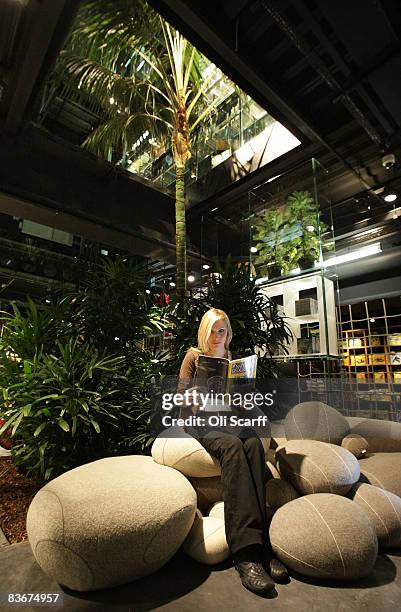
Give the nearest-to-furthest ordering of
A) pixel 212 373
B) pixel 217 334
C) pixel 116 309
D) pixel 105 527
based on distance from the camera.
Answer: pixel 105 527
pixel 212 373
pixel 217 334
pixel 116 309

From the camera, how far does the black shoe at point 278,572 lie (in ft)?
4.61

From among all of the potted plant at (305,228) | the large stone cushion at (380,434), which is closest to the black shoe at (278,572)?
the large stone cushion at (380,434)

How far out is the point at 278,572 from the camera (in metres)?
1.42

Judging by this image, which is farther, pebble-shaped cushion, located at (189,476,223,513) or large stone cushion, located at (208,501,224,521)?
pebble-shaped cushion, located at (189,476,223,513)

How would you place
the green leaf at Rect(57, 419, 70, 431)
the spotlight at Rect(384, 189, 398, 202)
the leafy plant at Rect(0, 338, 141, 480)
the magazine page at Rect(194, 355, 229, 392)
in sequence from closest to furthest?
the magazine page at Rect(194, 355, 229, 392) < the green leaf at Rect(57, 419, 70, 431) < the leafy plant at Rect(0, 338, 141, 480) < the spotlight at Rect(384, 189, 398, 202)

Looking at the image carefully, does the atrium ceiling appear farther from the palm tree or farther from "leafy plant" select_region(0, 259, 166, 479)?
"leafy plant" select_region(0, 259, 166, 479)

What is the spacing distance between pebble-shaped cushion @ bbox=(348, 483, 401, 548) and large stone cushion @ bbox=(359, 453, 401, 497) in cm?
22

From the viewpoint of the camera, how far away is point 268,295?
139 inches

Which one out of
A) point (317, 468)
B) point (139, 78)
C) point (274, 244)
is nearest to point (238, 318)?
point (274, 244)

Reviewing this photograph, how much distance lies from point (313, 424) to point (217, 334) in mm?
945

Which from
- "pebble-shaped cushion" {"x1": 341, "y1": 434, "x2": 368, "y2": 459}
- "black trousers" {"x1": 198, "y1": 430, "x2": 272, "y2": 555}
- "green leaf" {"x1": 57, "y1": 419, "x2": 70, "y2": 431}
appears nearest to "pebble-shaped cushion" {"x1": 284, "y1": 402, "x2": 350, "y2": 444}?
"pebble-shaped cushion" {"x1": 341, "y1": 434, "x2": 368, "y2": 459}

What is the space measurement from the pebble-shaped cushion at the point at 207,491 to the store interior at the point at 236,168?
44 cm

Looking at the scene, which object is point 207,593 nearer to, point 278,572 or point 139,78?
point 278,572

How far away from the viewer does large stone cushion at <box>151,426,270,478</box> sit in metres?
1.76
